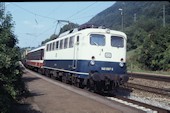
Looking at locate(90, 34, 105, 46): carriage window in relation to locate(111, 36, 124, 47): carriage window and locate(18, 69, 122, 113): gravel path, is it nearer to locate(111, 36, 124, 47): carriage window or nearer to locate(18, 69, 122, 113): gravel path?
locate(111, 36, 124, 47): carriage window

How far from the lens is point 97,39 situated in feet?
59.0

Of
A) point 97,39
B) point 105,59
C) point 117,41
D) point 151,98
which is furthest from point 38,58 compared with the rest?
point 151,98

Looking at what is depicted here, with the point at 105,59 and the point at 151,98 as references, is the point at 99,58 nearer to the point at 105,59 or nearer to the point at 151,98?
the point at 105,59

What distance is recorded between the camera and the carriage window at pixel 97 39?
1784 cm

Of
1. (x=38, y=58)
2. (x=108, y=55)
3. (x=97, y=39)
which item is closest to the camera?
(x=108, y=55)

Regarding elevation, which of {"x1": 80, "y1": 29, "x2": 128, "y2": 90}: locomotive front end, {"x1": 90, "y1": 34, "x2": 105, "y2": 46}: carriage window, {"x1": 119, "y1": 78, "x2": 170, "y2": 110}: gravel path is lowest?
{"x1": 119, "y1": 78, "x2": 170, "y2": 110}: gravel path

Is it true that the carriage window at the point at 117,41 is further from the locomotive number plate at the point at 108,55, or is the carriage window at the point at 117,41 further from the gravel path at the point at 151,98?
the gravel path at the point at 151,98

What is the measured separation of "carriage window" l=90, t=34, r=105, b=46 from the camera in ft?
58.5

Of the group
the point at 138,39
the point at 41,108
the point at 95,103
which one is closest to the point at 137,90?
the point at 95,103

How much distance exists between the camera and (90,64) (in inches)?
686

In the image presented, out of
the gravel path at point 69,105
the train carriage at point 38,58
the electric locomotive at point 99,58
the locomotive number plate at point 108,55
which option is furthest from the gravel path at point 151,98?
the train carriage at point 38,58

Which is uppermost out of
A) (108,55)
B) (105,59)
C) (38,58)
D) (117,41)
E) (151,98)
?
(117,41)

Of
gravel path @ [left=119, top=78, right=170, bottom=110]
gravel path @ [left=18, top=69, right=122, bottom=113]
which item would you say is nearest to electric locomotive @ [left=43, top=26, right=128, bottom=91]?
gravel path @ [left=119, top=78, right=170, bottom=110]

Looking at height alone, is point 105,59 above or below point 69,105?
above
